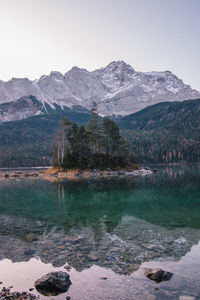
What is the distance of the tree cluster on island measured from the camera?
97.8 metres

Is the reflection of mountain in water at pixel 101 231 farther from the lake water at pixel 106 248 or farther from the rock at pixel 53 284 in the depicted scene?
the rock at pixel 53 284

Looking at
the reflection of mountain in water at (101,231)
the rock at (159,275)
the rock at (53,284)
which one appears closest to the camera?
the rock at (53,284)

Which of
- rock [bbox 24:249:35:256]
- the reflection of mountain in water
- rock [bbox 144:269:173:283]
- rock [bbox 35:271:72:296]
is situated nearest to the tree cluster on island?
the reflection of mountain in water

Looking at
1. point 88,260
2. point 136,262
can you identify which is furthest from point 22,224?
point 136,262

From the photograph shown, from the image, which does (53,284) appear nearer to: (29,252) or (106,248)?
(29,252)

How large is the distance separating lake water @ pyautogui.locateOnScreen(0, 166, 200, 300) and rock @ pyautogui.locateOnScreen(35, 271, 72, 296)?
34 centimetres

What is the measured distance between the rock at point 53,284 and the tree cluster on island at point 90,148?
8333cm

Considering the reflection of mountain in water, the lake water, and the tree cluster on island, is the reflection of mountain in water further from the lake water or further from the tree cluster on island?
the tree cluster on island

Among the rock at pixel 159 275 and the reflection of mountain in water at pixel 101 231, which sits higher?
the rock at pixel 159 275

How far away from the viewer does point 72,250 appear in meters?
17.5

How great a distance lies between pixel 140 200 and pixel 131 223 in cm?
1446

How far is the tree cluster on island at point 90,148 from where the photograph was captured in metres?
97.8

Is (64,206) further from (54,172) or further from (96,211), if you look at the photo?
(54,172)

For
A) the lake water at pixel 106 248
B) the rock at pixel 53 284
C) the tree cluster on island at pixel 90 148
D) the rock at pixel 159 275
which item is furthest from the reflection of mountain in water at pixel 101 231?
the tree cluster on island at pixel 90 148
